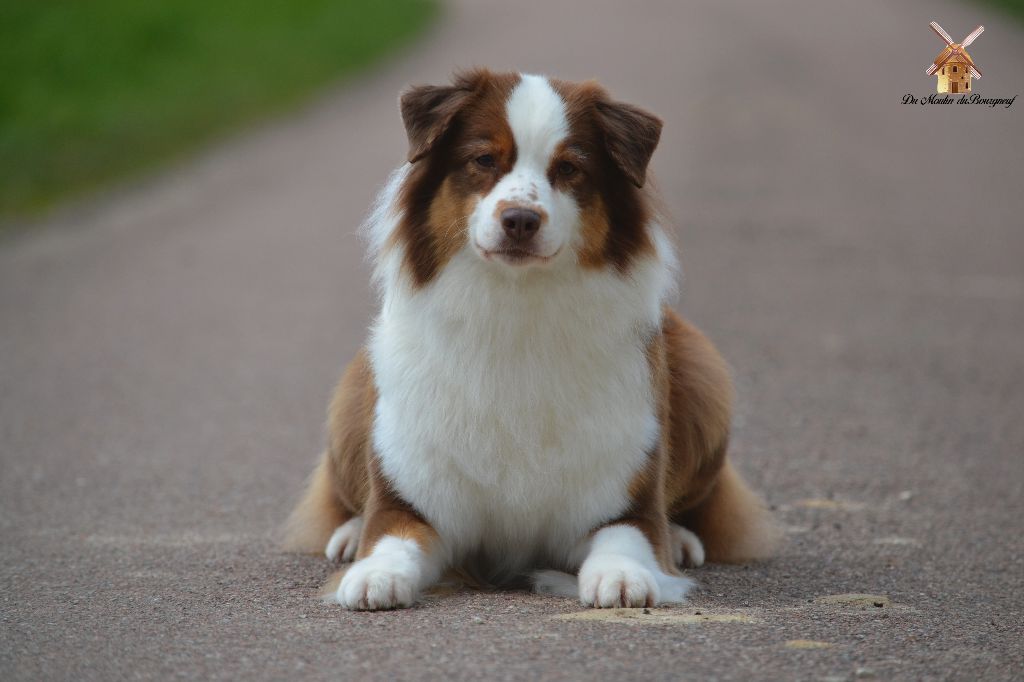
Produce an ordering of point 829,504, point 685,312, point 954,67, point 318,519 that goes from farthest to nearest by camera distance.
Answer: point 685,312 → point 954,67 → point 829,504 → point 318,519

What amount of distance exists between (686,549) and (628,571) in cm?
107

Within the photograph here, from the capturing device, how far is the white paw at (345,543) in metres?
5.79

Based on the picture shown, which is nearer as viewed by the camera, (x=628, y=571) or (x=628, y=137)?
(x=628, y=571)

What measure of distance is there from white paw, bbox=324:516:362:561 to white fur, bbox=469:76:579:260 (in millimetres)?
1549

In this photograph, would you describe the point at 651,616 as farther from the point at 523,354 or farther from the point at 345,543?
the point at 345,543

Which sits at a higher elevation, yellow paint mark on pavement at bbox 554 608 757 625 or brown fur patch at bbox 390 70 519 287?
brown fur patch at bbox 390 70 519 287

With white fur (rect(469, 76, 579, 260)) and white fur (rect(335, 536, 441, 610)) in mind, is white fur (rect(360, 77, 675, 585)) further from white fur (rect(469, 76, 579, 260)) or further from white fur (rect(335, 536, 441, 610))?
white fur (rect(335, 536, 441, 610))

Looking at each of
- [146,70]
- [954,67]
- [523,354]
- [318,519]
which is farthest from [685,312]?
[146,70]

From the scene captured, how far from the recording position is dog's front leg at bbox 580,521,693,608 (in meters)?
4.81

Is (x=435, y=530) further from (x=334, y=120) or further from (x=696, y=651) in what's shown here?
(x=334, y=120)

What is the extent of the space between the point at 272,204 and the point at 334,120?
437cm

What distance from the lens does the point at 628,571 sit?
485 cm

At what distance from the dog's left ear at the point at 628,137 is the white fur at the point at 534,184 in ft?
0.61

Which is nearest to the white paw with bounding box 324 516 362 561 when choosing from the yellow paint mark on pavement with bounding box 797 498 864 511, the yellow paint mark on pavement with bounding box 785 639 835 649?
the yellow paint mark on pavement with bounding box 785 639 835 649
